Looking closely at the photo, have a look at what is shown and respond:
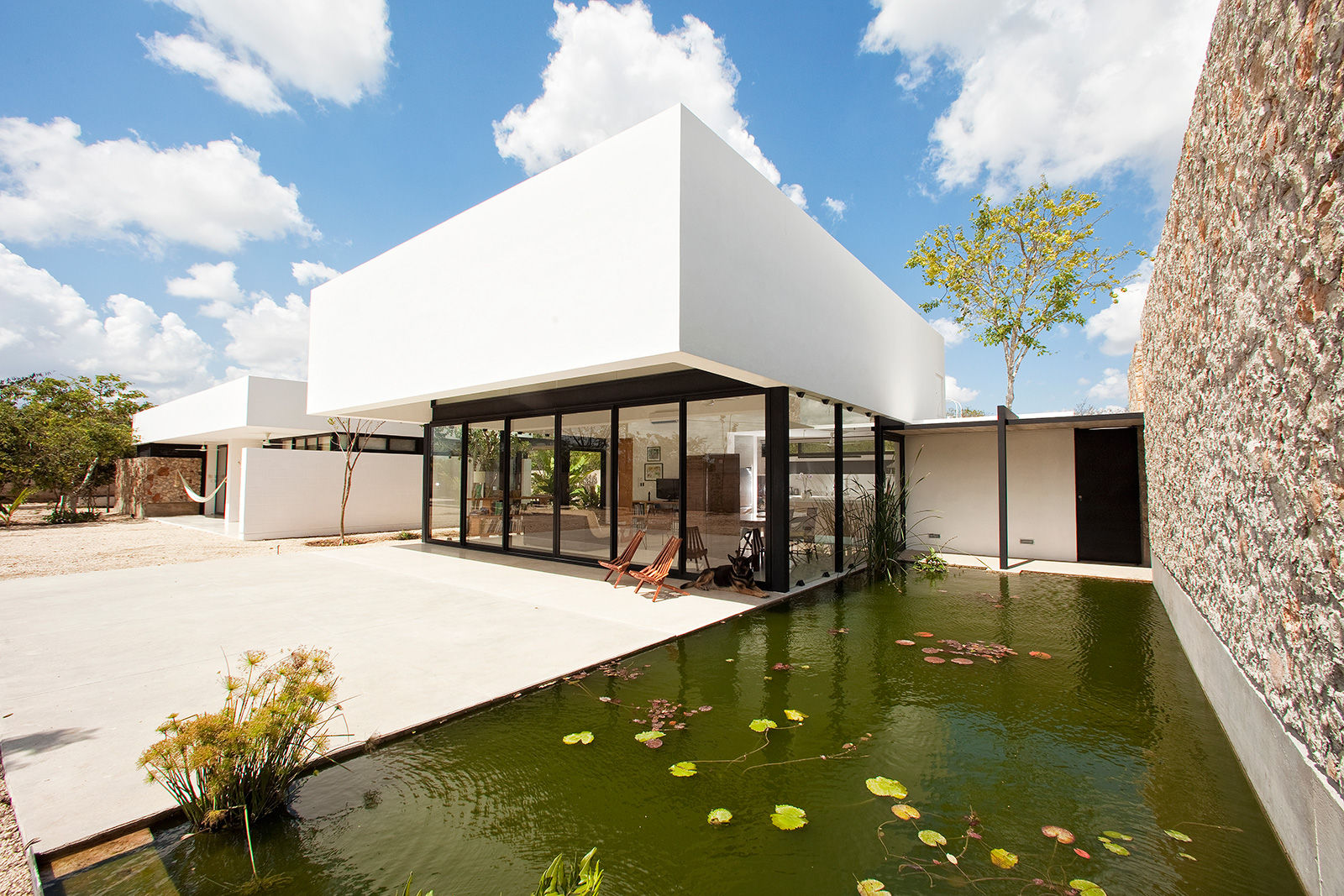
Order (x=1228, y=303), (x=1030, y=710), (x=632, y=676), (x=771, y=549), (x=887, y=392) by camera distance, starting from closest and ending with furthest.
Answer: (x=1228, y=303), (x=1030, y=710), (x=632, y=676), (x=771, y=549), (x=887, y=392)

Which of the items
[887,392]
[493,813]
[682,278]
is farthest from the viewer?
[887,392]

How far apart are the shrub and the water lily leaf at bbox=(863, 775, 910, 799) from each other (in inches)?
103

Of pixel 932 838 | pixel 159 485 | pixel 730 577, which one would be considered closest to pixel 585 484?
pixel 730 577

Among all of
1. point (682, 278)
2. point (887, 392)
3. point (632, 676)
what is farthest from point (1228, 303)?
point (887, 392)

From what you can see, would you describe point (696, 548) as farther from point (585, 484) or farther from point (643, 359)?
point (643, 359)

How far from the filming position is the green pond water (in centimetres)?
215

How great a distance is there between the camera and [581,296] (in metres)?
6.51

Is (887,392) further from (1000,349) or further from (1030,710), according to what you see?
(1000,349)

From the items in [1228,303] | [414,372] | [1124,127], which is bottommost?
[1228,303]

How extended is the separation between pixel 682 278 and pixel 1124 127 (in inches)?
787

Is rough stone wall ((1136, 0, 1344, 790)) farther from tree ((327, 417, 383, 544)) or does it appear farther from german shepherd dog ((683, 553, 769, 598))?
tree ((327, 417, 383, 544))

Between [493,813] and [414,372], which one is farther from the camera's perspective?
[414,372]

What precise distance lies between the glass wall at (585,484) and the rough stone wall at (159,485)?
838 inches

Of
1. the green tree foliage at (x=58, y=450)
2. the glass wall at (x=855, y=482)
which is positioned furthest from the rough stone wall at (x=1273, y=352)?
the green tree foliage at (x=58, y=450)
